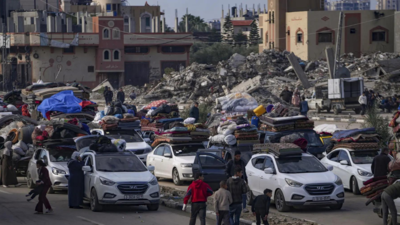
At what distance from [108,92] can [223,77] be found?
13.4 m

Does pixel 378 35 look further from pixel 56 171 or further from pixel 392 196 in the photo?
pixel 392 196

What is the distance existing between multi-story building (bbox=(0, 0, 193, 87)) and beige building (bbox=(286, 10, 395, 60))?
22.5 meters

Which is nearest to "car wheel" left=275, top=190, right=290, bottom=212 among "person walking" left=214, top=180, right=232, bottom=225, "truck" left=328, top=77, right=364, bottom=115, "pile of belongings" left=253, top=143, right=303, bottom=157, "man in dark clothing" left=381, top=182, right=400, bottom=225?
"pile of belongings" left=253, top=143, right=303, bottom=157

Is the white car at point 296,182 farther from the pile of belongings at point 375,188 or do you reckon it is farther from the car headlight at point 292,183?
the pile of belongings at point 375,188

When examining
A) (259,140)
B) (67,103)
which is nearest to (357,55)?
(67,103)

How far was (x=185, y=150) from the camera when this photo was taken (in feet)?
69.6

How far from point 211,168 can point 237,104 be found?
14.4 meters

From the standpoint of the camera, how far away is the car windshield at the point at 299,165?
15.7 m

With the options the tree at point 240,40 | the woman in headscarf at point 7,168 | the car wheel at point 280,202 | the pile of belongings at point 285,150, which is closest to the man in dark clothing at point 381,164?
the pile of belongings at point 285,150

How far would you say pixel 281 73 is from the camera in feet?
200

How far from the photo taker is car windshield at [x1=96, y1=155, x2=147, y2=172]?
16.0 metres

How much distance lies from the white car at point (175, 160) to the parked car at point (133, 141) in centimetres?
177

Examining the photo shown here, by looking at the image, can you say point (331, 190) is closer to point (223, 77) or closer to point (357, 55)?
point (223, 77)

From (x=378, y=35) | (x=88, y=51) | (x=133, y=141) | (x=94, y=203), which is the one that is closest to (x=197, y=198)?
(x=94, y=203)
